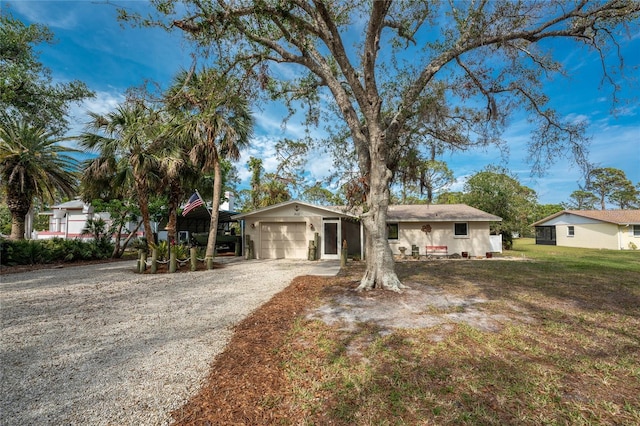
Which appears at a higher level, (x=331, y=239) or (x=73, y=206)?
(x=73, y=206)

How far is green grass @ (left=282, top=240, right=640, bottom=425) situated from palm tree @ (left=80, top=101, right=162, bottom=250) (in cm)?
1062

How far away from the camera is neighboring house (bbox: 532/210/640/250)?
22.9 metres

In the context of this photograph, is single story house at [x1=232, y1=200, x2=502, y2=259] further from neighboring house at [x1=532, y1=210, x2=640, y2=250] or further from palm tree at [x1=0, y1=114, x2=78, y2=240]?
neighboring house at [x1=532, y1=210, x2=640, y2=250]

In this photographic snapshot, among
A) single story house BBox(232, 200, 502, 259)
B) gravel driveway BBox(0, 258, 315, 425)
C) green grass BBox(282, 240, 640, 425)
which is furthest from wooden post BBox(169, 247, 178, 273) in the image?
green grass BBox(282, 240, 640, 425)

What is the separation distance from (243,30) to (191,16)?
1.11 m

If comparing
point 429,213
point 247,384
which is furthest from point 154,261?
point 429,213

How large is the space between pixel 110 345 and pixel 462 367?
174 inches

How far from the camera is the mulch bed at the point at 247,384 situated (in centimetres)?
238

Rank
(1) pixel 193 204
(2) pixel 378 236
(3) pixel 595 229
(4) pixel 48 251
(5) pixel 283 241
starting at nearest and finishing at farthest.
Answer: (2) pixel 378 236 → (1) pixel 193 204 → (4) pixel 48 251 → (5) pixel 283 241 → (3) pixel 595 229

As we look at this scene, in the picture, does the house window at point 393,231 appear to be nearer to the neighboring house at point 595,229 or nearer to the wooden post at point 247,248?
the wooden post at point 247,248

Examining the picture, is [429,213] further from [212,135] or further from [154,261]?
[154,261]

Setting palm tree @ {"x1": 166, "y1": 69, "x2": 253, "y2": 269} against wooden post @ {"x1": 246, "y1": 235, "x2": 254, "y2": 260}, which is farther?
wooden post @ {"x1": 246, "y1": 235, "x2": 254, "y2": 260}

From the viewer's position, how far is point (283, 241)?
15891mm

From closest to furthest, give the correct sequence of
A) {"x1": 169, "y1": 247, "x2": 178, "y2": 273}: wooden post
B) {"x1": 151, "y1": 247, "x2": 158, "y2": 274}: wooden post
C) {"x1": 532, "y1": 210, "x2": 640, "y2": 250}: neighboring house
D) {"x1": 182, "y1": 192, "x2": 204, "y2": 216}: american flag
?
{"x1": 151, "y1": 247, "x2": 158, "y2": 274}: wooden post, {"x1": 169, "y1": 247, "x2": 178, "y2": 273}: wooden post, {"x1": 182, "y1": 192, "x2": 204, "y2": 216}: american flag, {"x1": 532, "y1": 210, "x2": 640, "y2": 250}: neighboring house
